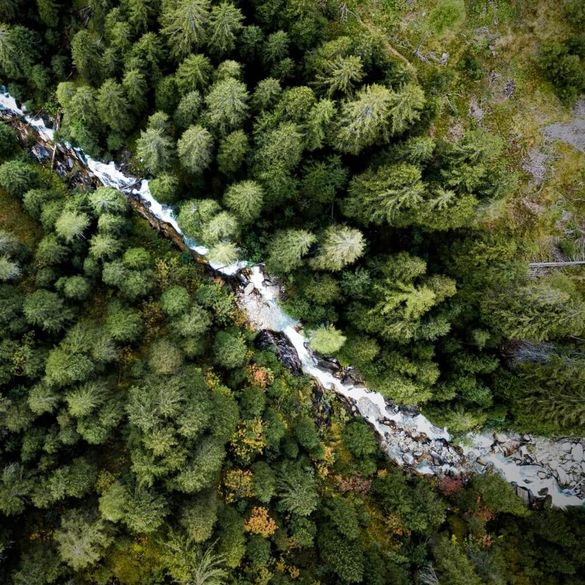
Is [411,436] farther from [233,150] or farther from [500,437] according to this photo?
[233,150]

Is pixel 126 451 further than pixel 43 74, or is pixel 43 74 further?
pixel 43 74

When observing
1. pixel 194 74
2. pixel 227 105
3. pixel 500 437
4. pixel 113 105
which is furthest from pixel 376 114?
pixel 500 437

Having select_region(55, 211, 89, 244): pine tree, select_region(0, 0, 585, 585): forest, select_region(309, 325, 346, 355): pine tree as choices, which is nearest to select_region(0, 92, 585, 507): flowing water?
select_region(0, 0, 585, 585): forest

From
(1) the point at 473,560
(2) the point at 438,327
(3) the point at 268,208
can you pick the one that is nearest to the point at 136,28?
(3) the point at 268,208

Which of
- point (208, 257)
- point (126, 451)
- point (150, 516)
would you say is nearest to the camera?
point (150, 516)

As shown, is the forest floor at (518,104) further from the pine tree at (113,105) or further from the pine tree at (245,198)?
the pine tree at (113,105)

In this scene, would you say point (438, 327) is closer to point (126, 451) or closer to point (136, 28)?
point (126, 451)

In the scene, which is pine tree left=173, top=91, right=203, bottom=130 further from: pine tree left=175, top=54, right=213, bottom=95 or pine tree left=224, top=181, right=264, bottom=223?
pine tree left=224, top=181, right=264, bottom=223

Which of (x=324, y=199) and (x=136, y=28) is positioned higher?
(x=136, y=28)
